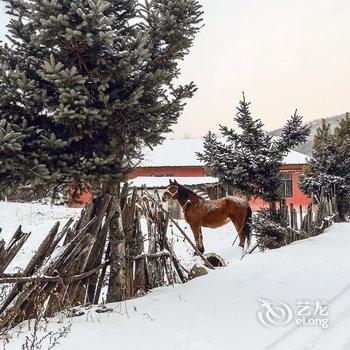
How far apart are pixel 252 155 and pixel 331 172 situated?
872 centimetres

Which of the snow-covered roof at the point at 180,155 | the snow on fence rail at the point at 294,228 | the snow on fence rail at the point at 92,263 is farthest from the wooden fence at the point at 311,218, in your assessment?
the snow-covered roof at the point at 180,155

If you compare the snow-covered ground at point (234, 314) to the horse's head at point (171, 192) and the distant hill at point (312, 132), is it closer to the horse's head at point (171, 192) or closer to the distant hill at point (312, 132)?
the horse's head at point (171, 192)

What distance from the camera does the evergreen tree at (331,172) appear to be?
1755 cm

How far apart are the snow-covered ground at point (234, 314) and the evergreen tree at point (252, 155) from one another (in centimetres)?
360

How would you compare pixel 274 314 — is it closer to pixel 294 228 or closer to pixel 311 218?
pixel 294 228

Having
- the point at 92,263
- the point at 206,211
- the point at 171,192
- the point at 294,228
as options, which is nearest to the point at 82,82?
the point at 92,263

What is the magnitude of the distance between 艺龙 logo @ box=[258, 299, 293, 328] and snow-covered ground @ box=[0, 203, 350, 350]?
1 centimetres

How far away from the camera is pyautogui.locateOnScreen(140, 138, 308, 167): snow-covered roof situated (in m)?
31.7

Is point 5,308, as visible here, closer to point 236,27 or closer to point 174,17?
point 174,17

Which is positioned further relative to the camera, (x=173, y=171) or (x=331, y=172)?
(x=173, y=171)

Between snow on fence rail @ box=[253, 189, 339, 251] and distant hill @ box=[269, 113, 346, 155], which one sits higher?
distant hill @ box=[269, 113, 346, 155]

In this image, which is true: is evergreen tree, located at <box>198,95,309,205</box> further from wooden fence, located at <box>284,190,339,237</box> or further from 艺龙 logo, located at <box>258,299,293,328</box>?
艺龙 logo, located at <box>258,299,293,328</box>

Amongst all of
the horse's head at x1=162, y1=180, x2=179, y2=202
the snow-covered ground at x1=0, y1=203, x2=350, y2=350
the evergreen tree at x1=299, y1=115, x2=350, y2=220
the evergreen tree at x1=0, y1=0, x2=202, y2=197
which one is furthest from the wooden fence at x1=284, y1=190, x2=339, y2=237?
the evergreen tree at x1=0, y1=0, x2=202, y2=197

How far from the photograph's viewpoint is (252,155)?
36.7 feet
